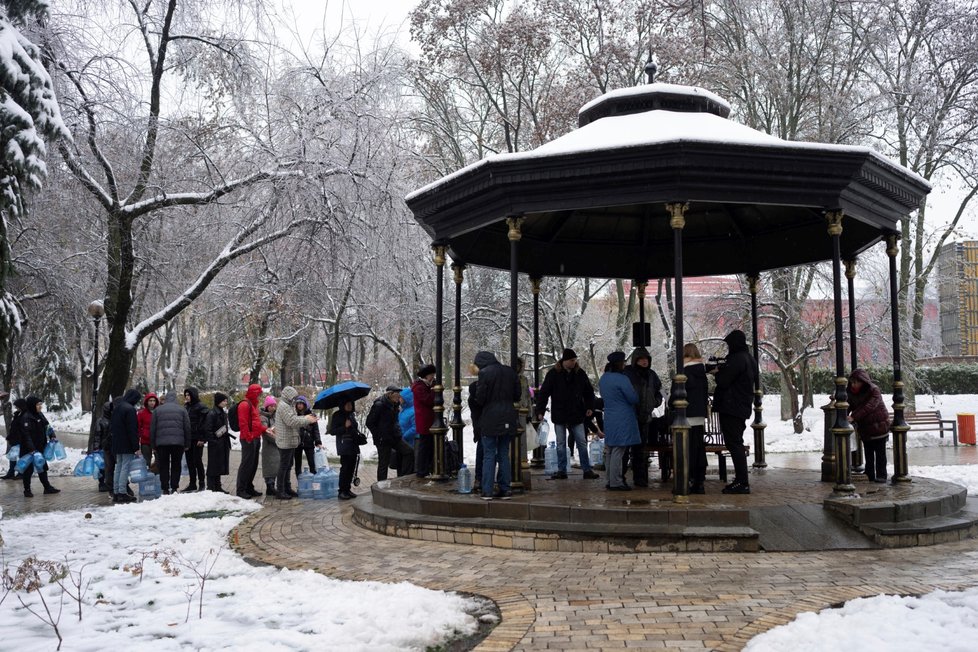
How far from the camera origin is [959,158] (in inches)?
949

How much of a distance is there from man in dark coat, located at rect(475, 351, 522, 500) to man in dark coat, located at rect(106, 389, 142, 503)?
635 centimetres

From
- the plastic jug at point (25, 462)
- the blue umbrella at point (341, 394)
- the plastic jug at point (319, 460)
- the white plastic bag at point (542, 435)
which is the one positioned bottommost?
the plastic jug at point (25, 462)

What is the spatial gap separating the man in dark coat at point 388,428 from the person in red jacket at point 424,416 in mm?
979

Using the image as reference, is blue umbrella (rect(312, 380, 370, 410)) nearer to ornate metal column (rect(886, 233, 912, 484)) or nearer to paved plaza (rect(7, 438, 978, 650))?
paved plaza (rect(7, 438, 978, 650))

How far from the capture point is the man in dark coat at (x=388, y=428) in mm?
11797

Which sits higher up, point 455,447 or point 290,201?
point 290,201

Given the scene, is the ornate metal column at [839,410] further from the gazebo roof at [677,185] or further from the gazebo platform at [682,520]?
the gazebo roof at [677,185]

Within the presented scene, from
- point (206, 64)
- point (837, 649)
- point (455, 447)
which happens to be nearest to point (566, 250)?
point (455, 447)

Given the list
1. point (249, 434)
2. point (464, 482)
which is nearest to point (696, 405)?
point (464, 482)

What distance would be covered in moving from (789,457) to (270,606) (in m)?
17.0

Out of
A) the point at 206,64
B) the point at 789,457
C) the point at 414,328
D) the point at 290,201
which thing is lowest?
the point at 789,457

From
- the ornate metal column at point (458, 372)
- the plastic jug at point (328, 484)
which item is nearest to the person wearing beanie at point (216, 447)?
the plastic jug at point (328, 484)

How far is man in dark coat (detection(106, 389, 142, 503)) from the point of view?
39.4 feet

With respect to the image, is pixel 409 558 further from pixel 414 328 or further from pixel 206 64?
pixel 414 328
